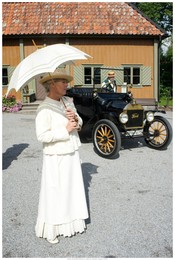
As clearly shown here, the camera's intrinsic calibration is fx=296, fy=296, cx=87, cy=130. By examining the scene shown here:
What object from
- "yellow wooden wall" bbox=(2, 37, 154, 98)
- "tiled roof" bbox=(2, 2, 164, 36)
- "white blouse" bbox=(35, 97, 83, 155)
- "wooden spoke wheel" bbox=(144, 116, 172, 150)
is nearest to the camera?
"white blouse" bbox=(35, 97, 83, 155)

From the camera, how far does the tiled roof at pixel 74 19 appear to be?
A: 15.5 metres

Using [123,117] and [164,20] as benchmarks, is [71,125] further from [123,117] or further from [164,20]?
[164,20]

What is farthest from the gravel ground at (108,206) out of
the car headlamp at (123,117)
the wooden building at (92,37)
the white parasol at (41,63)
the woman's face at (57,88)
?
the wooden building at (92,37)

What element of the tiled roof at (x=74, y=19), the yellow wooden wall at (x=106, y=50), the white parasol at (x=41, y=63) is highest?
the tiled roof at (x=74, y=19)

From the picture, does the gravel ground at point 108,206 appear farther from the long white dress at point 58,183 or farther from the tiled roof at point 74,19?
the tiled roof at point 74,19

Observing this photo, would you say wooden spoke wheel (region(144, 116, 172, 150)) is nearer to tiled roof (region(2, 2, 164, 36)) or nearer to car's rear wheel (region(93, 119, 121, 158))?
car's rear wheel (region(93, 119, 121, 158))

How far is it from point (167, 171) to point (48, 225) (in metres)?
2.94

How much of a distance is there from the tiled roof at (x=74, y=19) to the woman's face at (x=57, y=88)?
13166mm

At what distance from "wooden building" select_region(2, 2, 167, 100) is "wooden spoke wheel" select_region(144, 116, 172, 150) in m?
Answer: 8.82

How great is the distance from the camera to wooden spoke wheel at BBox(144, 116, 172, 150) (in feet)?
21.8

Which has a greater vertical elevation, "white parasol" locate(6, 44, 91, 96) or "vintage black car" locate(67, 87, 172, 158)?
"white parasol" locate(6, 44, 91, 96)

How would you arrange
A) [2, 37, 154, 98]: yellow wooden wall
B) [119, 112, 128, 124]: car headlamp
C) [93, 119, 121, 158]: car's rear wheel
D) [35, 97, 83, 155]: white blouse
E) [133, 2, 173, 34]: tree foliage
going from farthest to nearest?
[133, 2, 173, 34]: tree foliage, [2, 37, 154, 98]: yellow wooden wall, [119, 112, 128, 124]: car headlamp, [93, 119, 121, 158]: car's rear wheel, [35, 97, 83, 155]: white blouse

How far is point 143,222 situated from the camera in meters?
3.38

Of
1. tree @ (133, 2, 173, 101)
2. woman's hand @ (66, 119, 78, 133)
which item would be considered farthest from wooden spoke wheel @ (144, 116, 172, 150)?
tree @ (133, 2, 173, 101)
